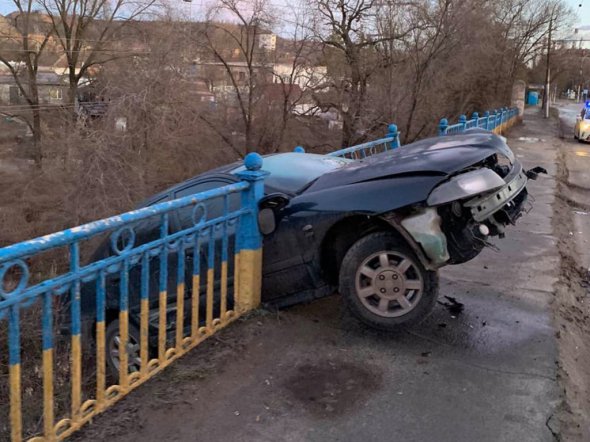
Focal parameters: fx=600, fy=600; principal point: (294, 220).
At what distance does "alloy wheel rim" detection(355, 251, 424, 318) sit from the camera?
417 cm

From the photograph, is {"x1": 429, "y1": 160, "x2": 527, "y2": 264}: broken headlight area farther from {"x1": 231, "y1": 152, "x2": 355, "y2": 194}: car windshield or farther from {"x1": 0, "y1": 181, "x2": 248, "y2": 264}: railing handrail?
{"x1": 0, "y1": 181, "x2": 248, "y2": 264}: railing handrail

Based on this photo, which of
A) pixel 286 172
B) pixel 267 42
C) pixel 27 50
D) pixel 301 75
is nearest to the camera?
pixel 286 172

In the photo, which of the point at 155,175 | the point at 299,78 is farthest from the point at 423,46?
the point at 155,175

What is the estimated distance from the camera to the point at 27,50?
35.8 meters

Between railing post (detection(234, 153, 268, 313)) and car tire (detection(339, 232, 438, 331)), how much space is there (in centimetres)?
74

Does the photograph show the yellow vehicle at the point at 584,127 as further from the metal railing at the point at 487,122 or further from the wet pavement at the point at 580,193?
the metal railing at the point at 487,122

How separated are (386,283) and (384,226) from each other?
0.40 meters

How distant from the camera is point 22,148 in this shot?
110ft

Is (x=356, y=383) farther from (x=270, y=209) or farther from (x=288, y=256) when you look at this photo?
(x=270, y=209)

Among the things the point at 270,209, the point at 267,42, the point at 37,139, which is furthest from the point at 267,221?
the point at 37,139

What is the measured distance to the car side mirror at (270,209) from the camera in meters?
4.59

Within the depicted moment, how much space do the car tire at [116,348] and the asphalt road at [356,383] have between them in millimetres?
685

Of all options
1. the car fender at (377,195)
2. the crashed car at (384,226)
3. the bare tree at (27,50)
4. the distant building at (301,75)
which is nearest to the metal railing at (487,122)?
the distant building at (301,75)

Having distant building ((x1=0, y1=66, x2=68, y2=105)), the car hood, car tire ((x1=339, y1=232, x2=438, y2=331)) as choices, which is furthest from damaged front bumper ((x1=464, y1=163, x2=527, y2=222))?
Answer: distant building ((x1=0, y1=66, x2=68, y2=105))
